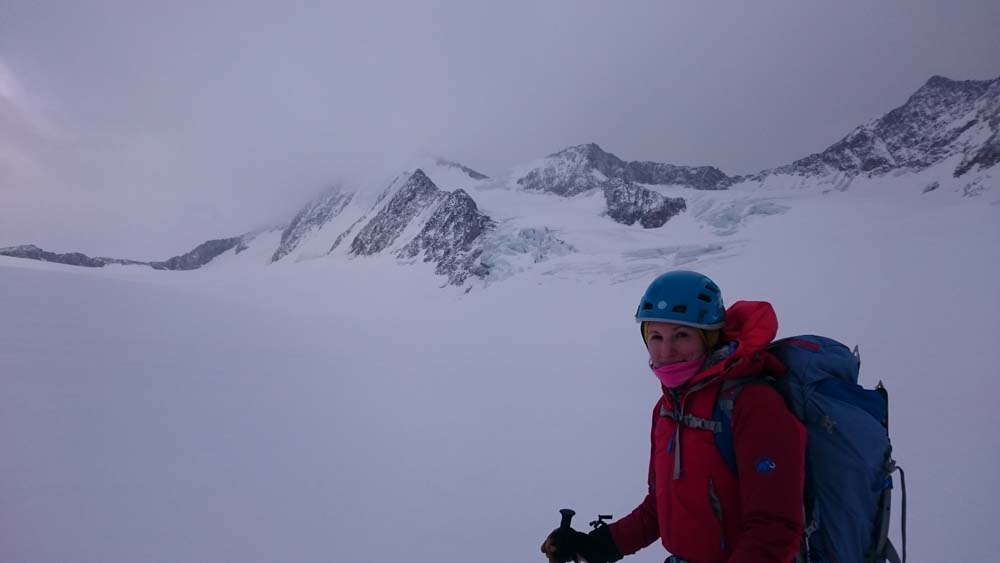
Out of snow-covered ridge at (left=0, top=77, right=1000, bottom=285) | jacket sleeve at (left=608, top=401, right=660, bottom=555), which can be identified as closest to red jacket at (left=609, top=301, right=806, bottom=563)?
jacket sleeve at (left=608, top=401, right=660, bottom=555)

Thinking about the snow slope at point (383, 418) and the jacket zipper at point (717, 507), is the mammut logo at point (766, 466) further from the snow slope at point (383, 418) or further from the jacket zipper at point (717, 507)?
the snow slope at point (383, 418)

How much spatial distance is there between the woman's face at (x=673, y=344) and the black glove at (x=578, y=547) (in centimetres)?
105

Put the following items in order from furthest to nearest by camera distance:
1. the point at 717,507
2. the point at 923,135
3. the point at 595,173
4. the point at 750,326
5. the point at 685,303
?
the point at 595,173, the point at 923,135, the point at 685,303, the point at 750,326, the point at 717,507

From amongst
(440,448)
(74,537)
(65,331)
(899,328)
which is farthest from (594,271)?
(74,537)

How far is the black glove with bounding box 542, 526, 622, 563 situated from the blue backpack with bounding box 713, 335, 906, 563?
0.99m

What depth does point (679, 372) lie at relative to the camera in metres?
1.95

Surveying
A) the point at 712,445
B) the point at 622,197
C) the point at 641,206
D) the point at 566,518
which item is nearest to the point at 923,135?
the point at 641,206

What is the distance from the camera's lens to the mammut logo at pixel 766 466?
61.1 inches

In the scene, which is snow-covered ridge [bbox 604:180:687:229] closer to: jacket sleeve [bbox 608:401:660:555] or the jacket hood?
jacket sleeve [bbox 608:401:660:555]

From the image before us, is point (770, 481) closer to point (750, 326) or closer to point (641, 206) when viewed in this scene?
point (750, 326)

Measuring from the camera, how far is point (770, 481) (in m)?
1.54

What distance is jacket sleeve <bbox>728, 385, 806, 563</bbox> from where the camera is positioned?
1.52 meters

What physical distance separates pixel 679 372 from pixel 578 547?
1142 millimetres

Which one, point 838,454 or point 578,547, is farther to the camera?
point 578,547
